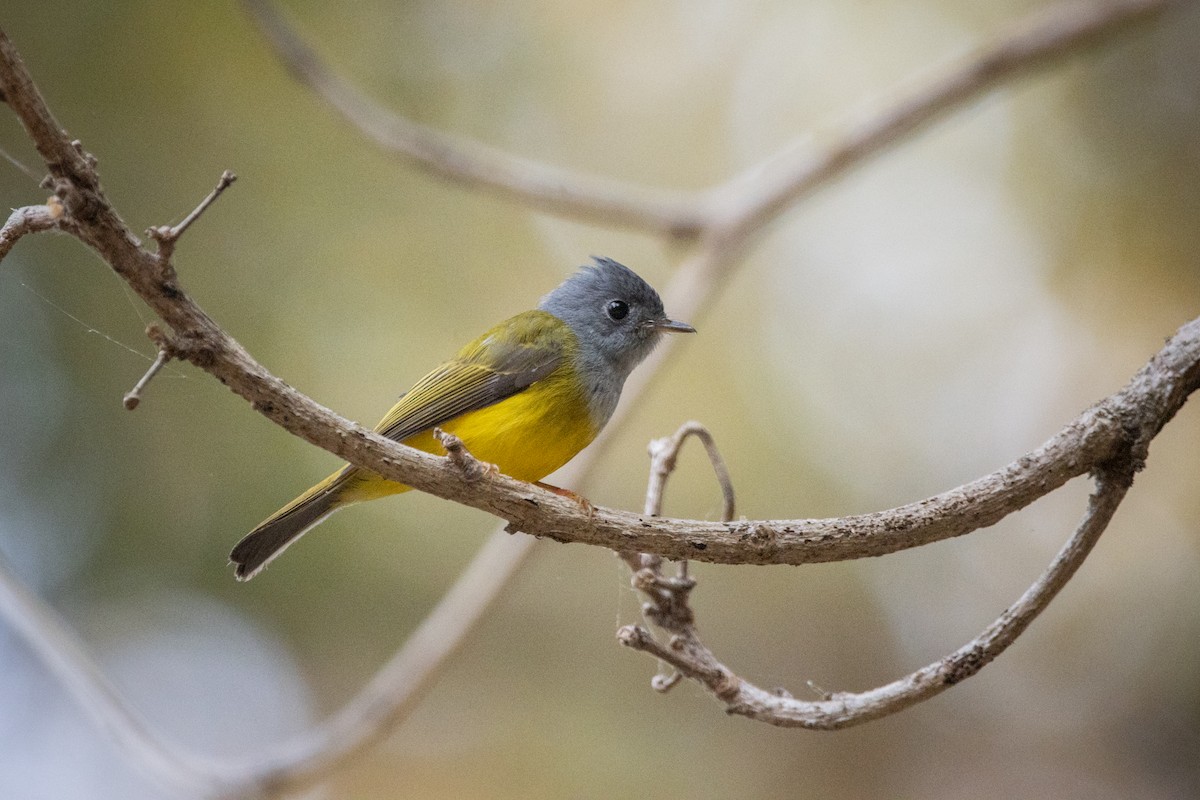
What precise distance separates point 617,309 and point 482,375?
56 centimetres

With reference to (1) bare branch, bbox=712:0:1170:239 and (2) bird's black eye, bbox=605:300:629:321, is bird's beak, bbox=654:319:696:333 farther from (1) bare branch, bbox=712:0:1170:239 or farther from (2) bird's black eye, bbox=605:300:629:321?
(1) bare branch, bbox=712:0:1170:239

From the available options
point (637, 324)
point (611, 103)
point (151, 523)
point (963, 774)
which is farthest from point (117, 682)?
point (611, 103)

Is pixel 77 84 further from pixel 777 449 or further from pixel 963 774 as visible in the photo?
pixel 963 774

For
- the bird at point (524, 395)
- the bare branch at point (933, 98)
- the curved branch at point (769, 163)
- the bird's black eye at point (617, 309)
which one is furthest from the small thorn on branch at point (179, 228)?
the bare branch at point (933, 98)

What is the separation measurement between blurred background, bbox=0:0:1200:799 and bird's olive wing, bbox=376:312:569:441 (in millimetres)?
738

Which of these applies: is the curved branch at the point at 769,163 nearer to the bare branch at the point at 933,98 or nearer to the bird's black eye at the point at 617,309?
the bare branch at the point at 933,98

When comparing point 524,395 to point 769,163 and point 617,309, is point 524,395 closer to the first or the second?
point 617,309

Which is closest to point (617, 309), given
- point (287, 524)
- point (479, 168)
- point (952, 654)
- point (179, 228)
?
point (287, 524)

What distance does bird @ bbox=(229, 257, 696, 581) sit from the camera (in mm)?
2658

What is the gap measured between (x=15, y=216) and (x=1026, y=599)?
5.93 ft

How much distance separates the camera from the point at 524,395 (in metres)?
2.91

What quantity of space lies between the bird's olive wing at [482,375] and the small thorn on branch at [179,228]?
4.33 feet

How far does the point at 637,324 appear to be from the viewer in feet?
10.8

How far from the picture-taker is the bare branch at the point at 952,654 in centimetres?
184
